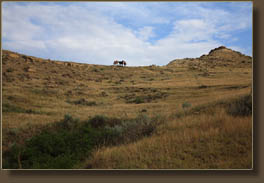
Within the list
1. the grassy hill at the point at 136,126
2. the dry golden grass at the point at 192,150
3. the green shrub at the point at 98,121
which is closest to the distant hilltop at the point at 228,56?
the grassy hill at the point at 136,126

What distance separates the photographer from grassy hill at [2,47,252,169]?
3.55 meters

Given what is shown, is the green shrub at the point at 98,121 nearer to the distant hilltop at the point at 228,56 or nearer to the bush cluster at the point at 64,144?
the bush cluster at the point at 64,144

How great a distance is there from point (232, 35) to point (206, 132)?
3127 millimetres

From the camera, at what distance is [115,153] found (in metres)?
3.77

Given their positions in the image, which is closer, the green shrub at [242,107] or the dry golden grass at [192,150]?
the dry golden grass at [192,150]

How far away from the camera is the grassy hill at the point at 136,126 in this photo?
3.55 metres

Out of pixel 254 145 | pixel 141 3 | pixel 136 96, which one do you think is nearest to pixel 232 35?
pixel 141 3

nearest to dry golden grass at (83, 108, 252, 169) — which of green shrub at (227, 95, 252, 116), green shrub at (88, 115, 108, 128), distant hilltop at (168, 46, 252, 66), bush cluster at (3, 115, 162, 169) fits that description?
green shrub at (227, 95, 252, 116)

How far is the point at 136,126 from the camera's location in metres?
5.09

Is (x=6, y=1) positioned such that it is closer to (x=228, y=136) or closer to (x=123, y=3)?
(x=123, y=3)

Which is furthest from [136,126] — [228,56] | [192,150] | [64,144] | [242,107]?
[228,56]

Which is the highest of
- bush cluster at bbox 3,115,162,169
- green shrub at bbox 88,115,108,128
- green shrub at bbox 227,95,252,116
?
green shrub at bbox 227,95,252,116

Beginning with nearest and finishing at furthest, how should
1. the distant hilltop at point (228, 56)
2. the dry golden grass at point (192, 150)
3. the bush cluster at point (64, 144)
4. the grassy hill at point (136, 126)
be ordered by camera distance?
the dry golden grass at point (192, 150) < the grassy hill at point (136, 126) < the bush cluster at point (64, 144) < the distant hilltop at point (228, 56)

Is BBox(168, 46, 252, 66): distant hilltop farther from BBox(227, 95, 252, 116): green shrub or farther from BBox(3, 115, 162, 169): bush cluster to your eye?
BBox(3, 115, 162, 169): bush cluster
